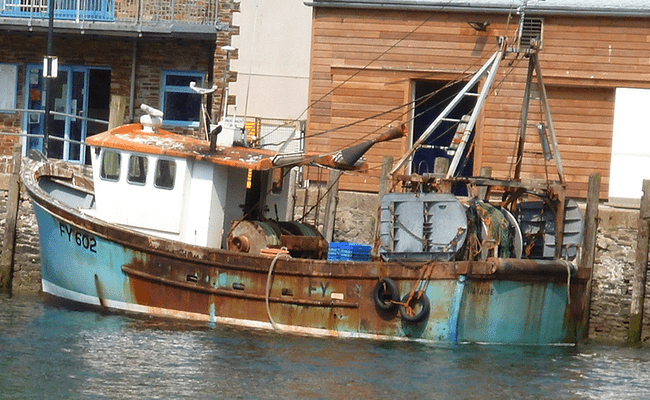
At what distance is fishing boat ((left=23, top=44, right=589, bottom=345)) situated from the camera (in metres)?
15.5

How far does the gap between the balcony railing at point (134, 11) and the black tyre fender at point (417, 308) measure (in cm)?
1156

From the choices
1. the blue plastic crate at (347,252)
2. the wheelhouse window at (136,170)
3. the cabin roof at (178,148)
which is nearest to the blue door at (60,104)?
the cabin roof at (178,148)

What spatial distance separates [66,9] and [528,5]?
34.6ft

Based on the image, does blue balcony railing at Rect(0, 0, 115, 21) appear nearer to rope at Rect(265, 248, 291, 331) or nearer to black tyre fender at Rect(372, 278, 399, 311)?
rope at Rect(265, 248, 291, 331)

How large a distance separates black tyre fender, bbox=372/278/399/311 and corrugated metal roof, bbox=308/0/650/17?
265 inches

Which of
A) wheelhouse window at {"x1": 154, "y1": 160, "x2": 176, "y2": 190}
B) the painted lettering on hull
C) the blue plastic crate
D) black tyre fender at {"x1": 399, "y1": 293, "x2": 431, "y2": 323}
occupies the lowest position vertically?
black tyre fender at {"x1": 399, "y1": 293, "x2": 431, "y2": 323}

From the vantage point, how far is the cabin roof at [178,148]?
53.7 ft

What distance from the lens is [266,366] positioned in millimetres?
14141

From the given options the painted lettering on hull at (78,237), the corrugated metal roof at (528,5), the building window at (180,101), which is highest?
the corrugated metal roof at (528,5)

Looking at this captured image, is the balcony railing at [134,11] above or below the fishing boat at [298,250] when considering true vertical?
above

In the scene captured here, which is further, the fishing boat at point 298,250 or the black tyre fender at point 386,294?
the black tyre fender at point 386,294

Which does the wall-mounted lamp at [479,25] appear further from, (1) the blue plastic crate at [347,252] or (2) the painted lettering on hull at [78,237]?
(2) the painted lettering on hull at [78,237]

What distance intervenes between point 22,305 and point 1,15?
1002cm

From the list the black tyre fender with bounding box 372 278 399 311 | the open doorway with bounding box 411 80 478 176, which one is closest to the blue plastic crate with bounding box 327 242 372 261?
the black tyre fender with bounding box 372 278 399 311
